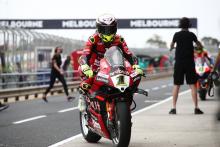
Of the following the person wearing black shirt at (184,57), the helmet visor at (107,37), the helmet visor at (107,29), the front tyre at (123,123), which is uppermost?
the helmet visor at (107,29)

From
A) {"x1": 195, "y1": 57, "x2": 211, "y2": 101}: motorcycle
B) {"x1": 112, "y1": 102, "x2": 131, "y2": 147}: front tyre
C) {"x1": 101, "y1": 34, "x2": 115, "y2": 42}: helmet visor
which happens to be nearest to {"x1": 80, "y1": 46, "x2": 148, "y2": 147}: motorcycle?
{"x1": 112, "y1": 102, "x2": 131, "y2": 147}: front tyre

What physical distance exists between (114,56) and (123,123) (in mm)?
998

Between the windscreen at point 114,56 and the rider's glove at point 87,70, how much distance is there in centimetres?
29

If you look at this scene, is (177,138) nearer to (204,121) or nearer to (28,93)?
(204,121)

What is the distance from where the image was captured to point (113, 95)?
26.3 ft

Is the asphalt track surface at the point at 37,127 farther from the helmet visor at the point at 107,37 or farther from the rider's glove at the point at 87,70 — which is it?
the helmet visor at the point at 107,37

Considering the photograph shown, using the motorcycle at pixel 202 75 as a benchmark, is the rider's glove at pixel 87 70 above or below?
above

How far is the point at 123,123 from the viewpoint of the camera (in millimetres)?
7602

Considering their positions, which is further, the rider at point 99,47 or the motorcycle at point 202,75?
the motorcycle at point 202,75

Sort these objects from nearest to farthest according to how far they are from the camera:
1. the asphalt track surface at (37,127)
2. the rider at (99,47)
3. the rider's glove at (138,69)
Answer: the rider's glove at (138,69)
the rider at (99,47)
the asphalt track surface at (37,127)

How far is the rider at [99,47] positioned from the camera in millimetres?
8548

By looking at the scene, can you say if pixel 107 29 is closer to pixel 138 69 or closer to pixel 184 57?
pixel 138 69

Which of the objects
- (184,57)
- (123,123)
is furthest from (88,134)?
(184,57)

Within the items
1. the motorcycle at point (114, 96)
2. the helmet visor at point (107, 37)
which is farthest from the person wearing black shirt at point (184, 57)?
the motorcycle at point (114, 96)
